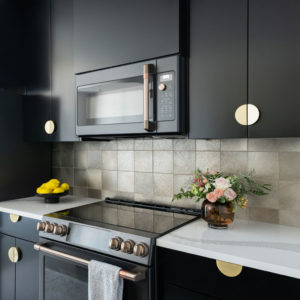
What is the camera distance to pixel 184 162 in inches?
68.9

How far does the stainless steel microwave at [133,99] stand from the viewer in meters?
1.35

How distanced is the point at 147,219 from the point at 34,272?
829mm

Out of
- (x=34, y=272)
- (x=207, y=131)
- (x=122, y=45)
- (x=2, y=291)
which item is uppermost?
(x=122, y=45)

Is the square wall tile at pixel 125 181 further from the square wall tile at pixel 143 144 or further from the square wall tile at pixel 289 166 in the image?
the square wall tile at pixel 289 166

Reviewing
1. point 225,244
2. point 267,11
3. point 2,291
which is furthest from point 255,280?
point 2,291

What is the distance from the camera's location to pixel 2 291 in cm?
194

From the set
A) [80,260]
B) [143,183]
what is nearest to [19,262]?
[80,260]

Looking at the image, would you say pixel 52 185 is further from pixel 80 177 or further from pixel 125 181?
pixel 125 181

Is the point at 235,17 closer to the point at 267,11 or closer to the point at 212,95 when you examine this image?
the point at 267,11

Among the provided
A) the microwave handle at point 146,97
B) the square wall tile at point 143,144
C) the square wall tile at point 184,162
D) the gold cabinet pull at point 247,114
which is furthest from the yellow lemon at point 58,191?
the gold cabinet pull at point 247,114

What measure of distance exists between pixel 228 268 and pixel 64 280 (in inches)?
35.3

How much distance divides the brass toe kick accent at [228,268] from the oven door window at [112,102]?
0.78m

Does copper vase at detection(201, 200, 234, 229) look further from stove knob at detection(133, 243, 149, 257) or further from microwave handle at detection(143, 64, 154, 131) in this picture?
microwave handle at detection(143, 64, 154, 131)

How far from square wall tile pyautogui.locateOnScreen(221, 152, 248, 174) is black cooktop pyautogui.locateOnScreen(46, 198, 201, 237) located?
318 mm
